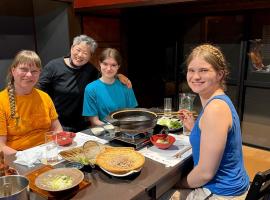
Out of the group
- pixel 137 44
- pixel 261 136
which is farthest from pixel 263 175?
pixel 137 44

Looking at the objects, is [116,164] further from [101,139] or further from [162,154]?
[101,139]

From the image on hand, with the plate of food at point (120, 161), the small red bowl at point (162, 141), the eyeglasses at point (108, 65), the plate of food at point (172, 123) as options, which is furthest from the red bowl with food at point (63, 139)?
the eyeglasses at point (108, 65)

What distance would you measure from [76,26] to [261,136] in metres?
2.75

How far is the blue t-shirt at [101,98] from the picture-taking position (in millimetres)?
2203

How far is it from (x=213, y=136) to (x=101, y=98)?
1.20 metres

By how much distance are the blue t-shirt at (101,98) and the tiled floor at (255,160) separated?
1.60 metres

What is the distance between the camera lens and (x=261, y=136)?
3.45m

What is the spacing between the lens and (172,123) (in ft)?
6.20

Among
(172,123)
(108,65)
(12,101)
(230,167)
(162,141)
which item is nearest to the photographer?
(230,167)

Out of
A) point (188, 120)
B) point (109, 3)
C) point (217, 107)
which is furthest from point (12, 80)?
point (109, 3)

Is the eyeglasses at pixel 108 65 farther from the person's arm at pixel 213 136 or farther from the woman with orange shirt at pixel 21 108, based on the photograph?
the person's arm at pixel 213 136

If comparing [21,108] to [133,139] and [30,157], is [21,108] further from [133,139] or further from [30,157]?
[133,139]

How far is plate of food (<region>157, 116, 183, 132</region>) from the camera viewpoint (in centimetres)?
184

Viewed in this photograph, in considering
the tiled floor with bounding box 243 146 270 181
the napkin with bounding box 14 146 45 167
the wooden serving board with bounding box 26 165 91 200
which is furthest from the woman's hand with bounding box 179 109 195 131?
the tiled floor with bounding box 243 146 270 181
